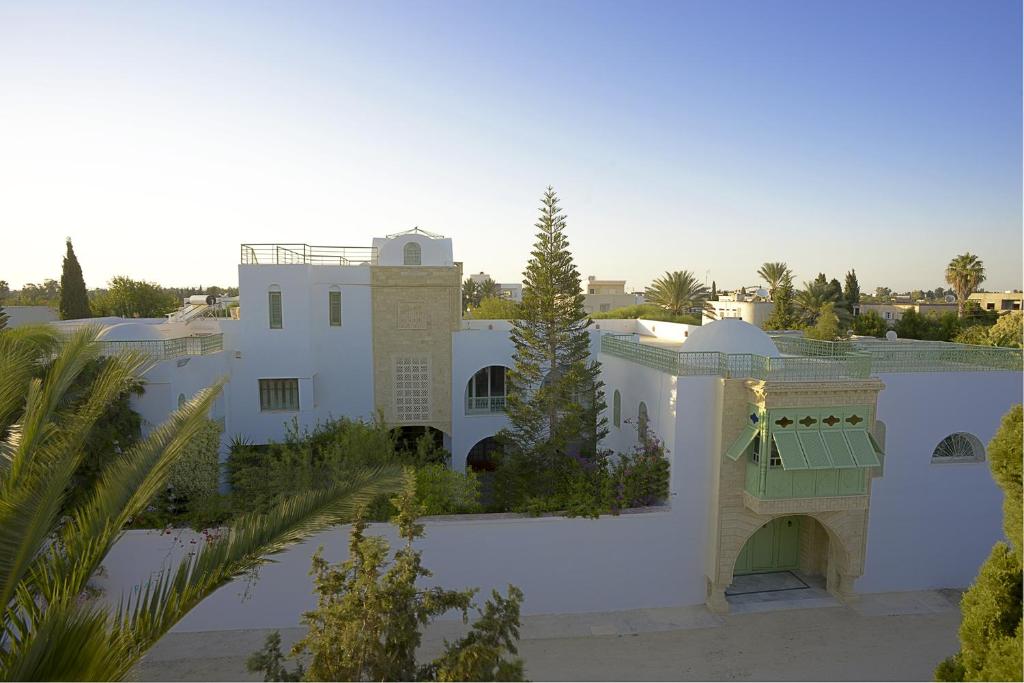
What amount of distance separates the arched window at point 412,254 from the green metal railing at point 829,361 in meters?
7.08

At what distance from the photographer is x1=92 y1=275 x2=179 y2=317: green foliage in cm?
3597

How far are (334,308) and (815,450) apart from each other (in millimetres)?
11703

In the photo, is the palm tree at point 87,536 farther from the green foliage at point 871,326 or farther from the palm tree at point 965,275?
the palm tree at point 965,275

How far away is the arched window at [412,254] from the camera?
17078 mm

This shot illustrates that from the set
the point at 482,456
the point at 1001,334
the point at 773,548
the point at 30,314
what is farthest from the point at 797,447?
the point at 30,314

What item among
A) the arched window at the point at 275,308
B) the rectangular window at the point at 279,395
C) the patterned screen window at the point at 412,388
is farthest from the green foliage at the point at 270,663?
the patterned screen window at the point at 412,388

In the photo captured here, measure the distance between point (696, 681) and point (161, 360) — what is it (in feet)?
34.9

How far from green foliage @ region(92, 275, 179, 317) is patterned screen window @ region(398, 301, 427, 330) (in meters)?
28.1

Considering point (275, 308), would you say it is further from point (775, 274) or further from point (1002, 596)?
point (775, 274)

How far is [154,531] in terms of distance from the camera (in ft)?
31.0

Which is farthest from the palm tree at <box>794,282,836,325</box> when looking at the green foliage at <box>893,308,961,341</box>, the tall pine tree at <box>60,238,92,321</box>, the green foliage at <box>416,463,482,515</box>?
the tall pine tree at <box>60,238,92,321</box>

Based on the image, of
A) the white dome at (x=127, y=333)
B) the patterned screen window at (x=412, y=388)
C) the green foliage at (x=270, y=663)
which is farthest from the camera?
the patterned screen window at (x=412, y=388)

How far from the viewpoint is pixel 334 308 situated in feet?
51.8

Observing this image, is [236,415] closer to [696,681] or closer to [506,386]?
[506,386]
